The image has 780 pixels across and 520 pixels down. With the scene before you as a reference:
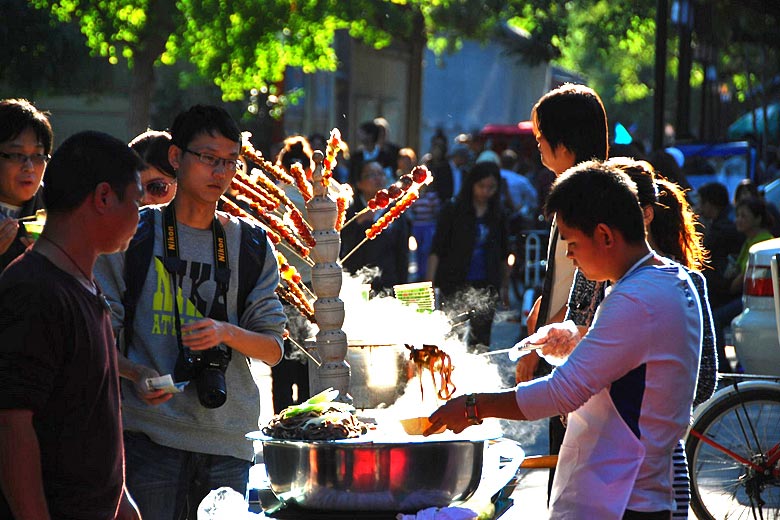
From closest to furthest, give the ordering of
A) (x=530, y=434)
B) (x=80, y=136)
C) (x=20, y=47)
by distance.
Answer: (x=80, y=136) → (x=530, y=434) → (x=20, y=47)

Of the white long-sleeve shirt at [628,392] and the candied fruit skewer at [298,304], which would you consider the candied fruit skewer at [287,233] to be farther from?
the white long-sleeve shirt at [628,392]

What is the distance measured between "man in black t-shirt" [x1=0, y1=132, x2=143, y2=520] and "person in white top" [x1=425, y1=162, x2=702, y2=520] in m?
1.00

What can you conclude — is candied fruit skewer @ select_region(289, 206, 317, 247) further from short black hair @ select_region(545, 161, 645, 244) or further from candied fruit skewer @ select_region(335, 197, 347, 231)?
short black hair @ select_region(545, 161, 645, 244)

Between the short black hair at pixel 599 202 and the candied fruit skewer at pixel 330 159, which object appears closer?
the short black hair at pixel 599 202

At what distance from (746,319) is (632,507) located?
497 centimetres

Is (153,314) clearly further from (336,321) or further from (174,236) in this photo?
(336,321)

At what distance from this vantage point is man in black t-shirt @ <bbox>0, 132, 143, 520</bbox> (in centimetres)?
276

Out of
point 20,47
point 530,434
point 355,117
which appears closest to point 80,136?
point 530,434

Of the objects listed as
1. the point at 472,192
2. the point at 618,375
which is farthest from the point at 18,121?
the point at 472,192

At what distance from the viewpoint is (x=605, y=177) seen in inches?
133

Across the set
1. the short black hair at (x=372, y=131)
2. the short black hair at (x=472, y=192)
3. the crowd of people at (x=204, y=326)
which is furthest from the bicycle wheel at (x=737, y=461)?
the short black hair at (x=372, y=131)

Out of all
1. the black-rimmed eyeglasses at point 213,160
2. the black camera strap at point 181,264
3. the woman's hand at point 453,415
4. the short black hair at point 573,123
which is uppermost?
the short black hair at point 573,123

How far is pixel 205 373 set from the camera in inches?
146

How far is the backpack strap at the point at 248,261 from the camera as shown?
13.0ft
